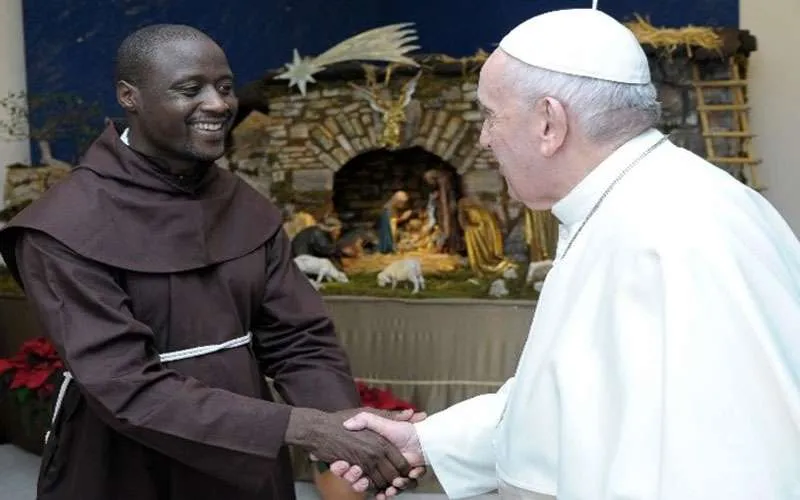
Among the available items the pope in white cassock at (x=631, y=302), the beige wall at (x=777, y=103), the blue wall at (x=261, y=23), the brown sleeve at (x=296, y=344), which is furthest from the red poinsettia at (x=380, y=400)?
the blue wall at (x=261, y=23)

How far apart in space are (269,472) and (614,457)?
3.03 feet

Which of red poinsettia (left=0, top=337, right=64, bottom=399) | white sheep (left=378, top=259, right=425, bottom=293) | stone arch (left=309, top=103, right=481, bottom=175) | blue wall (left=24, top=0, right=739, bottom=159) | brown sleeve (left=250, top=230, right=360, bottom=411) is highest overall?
blue wall (left=24, top=0, right=739, bottom=159)

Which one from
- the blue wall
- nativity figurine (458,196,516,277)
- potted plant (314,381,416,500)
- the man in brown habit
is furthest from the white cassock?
the blue wall

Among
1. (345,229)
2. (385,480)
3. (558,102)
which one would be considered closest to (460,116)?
(345,229)

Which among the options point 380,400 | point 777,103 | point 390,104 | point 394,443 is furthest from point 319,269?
point 394,443

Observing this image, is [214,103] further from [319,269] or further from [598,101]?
[319,269]

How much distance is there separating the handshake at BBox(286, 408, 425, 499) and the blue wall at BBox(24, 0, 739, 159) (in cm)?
516

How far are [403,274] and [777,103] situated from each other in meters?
2.79

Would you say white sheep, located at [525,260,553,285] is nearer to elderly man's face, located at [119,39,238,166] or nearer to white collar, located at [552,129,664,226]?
elderly man's face, located at [119,39,238,166]

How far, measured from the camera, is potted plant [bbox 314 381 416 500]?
14.9 feet

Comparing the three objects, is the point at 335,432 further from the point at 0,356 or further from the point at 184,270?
the point at 0,356

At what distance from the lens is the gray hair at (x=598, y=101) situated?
195cm

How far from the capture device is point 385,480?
2.65 metres

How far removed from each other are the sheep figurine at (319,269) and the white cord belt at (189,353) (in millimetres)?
3477
